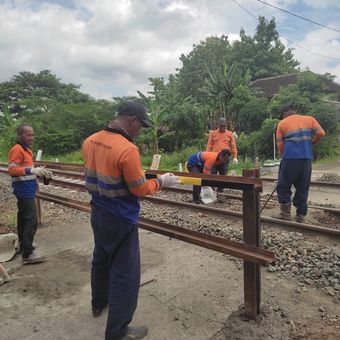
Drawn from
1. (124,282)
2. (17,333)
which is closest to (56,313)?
(17,333)

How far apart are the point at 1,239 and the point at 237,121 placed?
1901 cm

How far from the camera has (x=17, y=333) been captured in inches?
119

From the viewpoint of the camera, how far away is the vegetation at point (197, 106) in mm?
19016

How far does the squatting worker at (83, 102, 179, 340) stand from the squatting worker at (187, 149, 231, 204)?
421 cm

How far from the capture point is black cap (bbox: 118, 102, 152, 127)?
274cm

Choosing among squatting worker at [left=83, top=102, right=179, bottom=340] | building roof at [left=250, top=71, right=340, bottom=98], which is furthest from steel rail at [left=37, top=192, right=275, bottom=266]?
building roof at [left=250, top=71, right=340, bottom=98]

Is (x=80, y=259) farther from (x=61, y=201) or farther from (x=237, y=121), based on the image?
(x=237, y=121)

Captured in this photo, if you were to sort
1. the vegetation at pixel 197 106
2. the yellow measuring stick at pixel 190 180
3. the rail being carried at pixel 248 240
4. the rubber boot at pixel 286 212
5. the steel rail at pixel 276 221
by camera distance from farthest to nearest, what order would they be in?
the vegetation at pixel 197 106 < the rubber boot at pixel 286 212 < the steel rail at pixel 276 221 < the yellow measuring stick at pixel 190 180 < the rail being carried at pixel 248 240

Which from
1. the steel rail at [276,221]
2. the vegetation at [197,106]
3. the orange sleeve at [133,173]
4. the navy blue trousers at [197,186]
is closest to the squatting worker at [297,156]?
the steel rail at [276,221]

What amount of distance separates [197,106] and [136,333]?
68.6ft

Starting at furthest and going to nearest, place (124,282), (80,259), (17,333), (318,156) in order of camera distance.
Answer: (318,156)
(80,259)
(17,333)
(124,282)

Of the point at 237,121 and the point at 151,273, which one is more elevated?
the point at 237,121

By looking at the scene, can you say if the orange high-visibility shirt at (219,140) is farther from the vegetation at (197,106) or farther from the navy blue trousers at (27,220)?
the vegetation at (197,106)

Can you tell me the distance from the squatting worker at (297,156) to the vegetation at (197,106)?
886 cm
